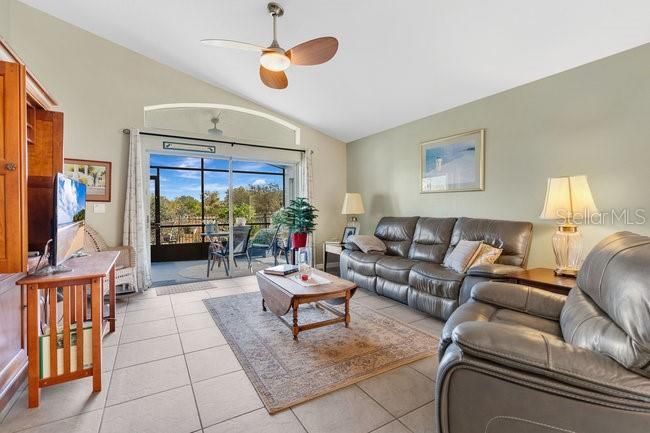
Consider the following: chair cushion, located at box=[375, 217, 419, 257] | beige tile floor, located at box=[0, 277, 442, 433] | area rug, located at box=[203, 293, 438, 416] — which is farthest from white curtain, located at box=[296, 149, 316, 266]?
beige tile floor, located at box=[0, 277, 442, 433]

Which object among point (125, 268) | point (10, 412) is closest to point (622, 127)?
point (10, 412)

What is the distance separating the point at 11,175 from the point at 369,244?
352cm

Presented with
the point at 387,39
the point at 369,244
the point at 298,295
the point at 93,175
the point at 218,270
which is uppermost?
the point at 387,39

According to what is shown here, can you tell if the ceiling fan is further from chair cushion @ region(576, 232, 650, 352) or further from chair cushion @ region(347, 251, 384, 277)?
chair cushion @ region(347, 251, 384, 277)

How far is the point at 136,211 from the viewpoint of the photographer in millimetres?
4113

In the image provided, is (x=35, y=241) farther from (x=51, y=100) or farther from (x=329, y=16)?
(x=329, y=16)

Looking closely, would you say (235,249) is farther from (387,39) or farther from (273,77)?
(387,39)

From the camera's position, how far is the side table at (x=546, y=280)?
2.25 meters

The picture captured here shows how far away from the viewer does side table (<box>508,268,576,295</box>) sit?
2.25m

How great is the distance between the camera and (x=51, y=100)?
2.59 m

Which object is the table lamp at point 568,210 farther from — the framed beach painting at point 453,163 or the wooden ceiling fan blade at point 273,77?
the wooden ceiling fan blade at point 273,77

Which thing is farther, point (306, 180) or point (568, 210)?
point (306, 180)

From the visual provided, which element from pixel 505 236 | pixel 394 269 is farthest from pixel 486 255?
pixel 394 269

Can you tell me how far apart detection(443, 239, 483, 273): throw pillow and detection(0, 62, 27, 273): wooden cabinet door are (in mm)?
3304
